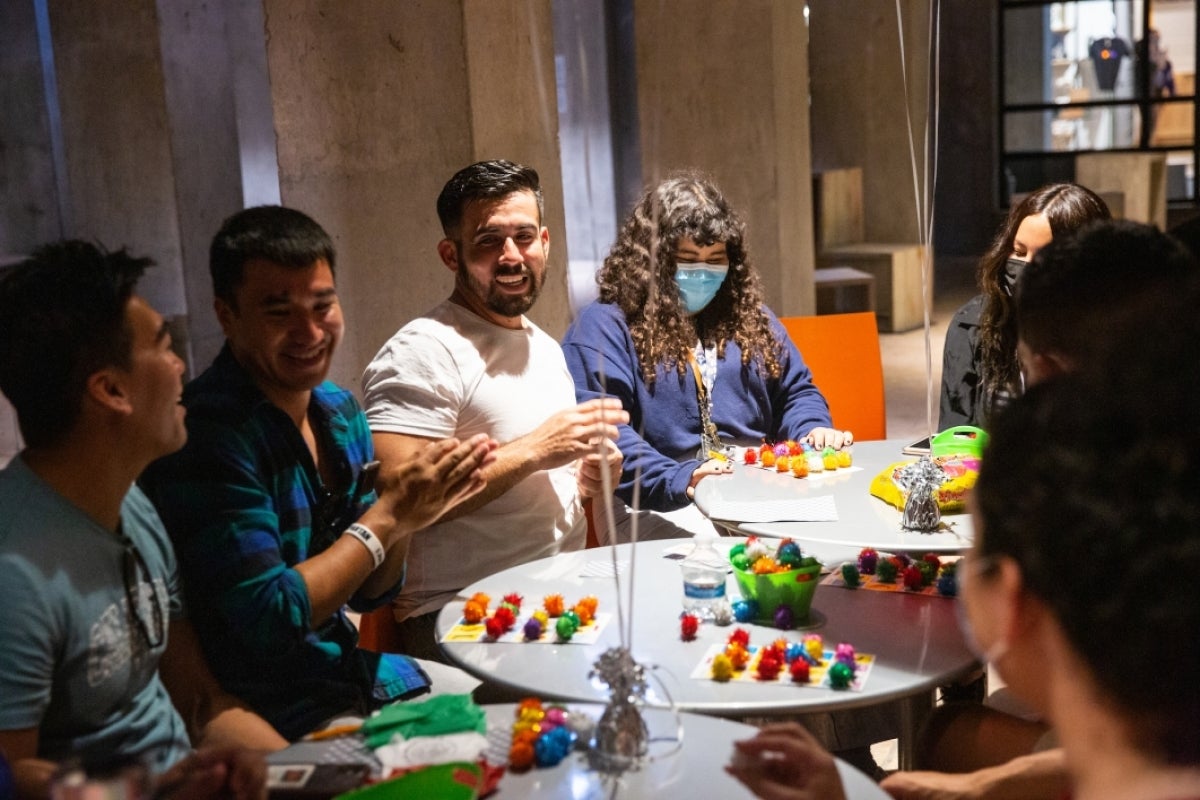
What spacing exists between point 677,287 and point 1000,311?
2.95ft

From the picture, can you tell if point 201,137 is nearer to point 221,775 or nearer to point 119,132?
point 119,132

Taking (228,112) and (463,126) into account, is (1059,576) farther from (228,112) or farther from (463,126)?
(228,112)

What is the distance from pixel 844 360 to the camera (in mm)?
4480

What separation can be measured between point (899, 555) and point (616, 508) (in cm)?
117

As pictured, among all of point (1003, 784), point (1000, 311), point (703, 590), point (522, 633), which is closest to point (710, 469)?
point (1000, 311)

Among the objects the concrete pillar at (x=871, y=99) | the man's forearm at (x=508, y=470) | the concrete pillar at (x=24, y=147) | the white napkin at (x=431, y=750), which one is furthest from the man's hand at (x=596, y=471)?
the concrete pillar at (x=871, y=99)

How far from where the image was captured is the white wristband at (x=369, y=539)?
234 cm

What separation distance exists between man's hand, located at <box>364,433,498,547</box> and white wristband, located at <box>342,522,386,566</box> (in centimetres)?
2

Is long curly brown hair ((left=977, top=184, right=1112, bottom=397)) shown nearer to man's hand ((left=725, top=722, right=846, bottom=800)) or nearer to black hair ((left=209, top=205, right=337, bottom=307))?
black hair ((left=209, top=205, right=337, bottom=307))

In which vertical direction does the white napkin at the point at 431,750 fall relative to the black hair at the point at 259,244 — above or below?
below

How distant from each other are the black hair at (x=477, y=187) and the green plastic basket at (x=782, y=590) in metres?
1.26

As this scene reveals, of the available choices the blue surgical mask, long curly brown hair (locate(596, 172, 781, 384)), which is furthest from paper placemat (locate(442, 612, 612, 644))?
the blue surgical mask

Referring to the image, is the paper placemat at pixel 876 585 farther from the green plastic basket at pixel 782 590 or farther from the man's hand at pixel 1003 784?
the man's hand at pixel 1003 784

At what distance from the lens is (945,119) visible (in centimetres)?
1444
